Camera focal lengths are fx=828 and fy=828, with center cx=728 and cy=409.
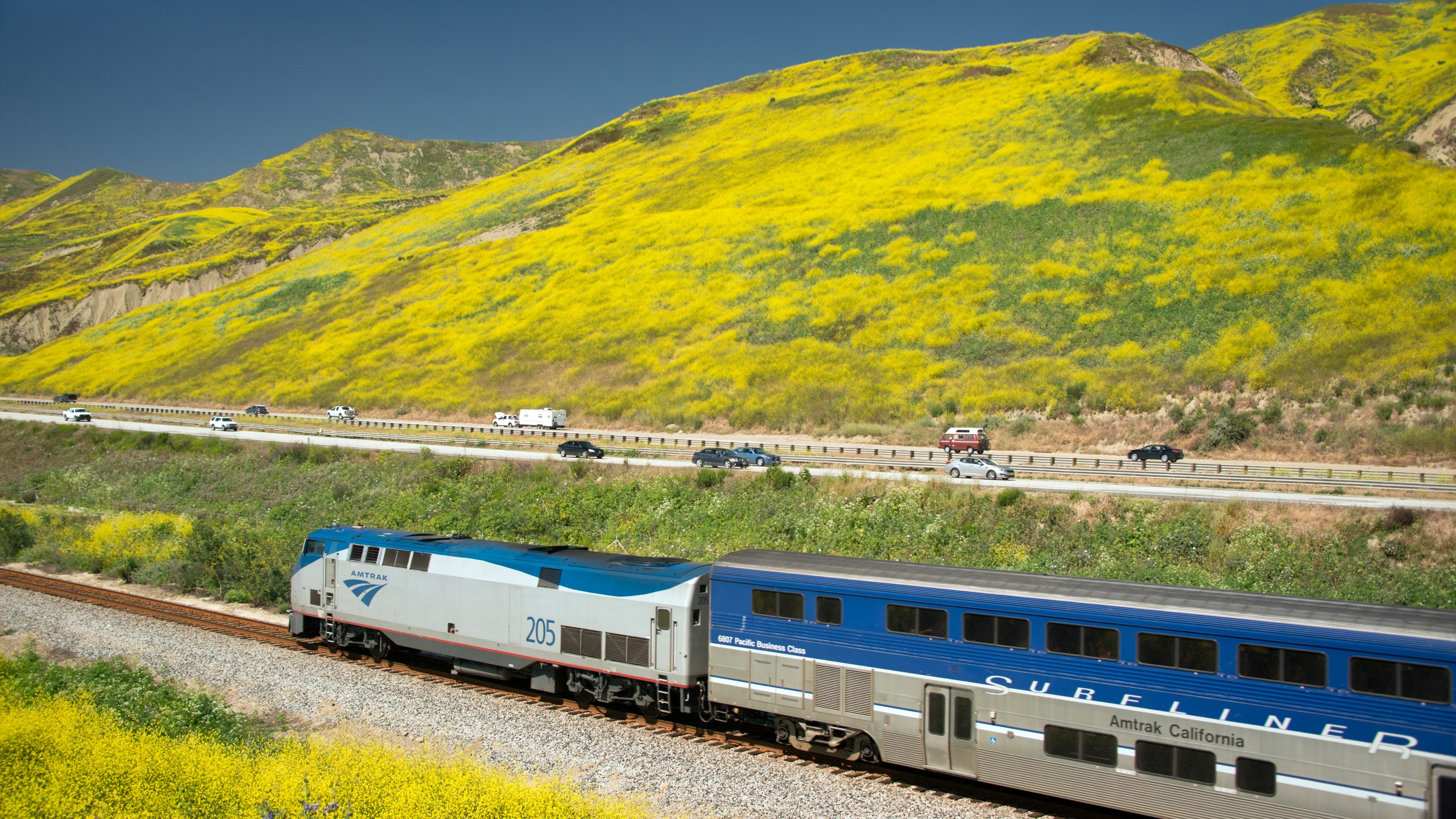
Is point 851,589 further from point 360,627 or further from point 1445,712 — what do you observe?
point 360,627

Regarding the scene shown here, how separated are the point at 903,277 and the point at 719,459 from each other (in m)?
32.2

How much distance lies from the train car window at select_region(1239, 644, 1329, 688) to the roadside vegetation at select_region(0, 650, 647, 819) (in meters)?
8.58

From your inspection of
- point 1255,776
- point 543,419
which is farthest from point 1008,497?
point 543,419

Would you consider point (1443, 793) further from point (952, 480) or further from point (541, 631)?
point (952, 480)

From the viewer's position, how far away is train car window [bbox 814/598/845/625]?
1418cm

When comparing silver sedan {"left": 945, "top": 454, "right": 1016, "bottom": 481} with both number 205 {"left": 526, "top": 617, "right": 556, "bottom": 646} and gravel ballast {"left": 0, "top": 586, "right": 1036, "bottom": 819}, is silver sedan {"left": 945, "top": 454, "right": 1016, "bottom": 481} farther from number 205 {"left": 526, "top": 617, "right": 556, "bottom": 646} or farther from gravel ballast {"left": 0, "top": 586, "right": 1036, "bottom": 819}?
gravel ballast {"left": 0, "top": 586, "right": 1036, "bottom": 819}

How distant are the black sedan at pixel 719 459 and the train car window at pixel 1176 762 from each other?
27626 millimetres

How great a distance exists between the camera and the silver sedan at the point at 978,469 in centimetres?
3412

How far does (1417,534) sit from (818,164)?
75584 millimetres

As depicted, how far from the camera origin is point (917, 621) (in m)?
13.4

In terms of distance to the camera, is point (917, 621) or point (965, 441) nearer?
point (917, 621)

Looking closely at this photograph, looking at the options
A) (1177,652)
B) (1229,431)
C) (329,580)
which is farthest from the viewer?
(1229,431)

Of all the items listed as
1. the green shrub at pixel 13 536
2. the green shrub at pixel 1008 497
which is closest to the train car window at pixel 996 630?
the green shrub at pixel 1008 497

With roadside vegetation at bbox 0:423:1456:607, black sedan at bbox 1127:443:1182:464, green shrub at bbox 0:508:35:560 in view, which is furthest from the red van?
green shrub at bbox 0:508:35:560
